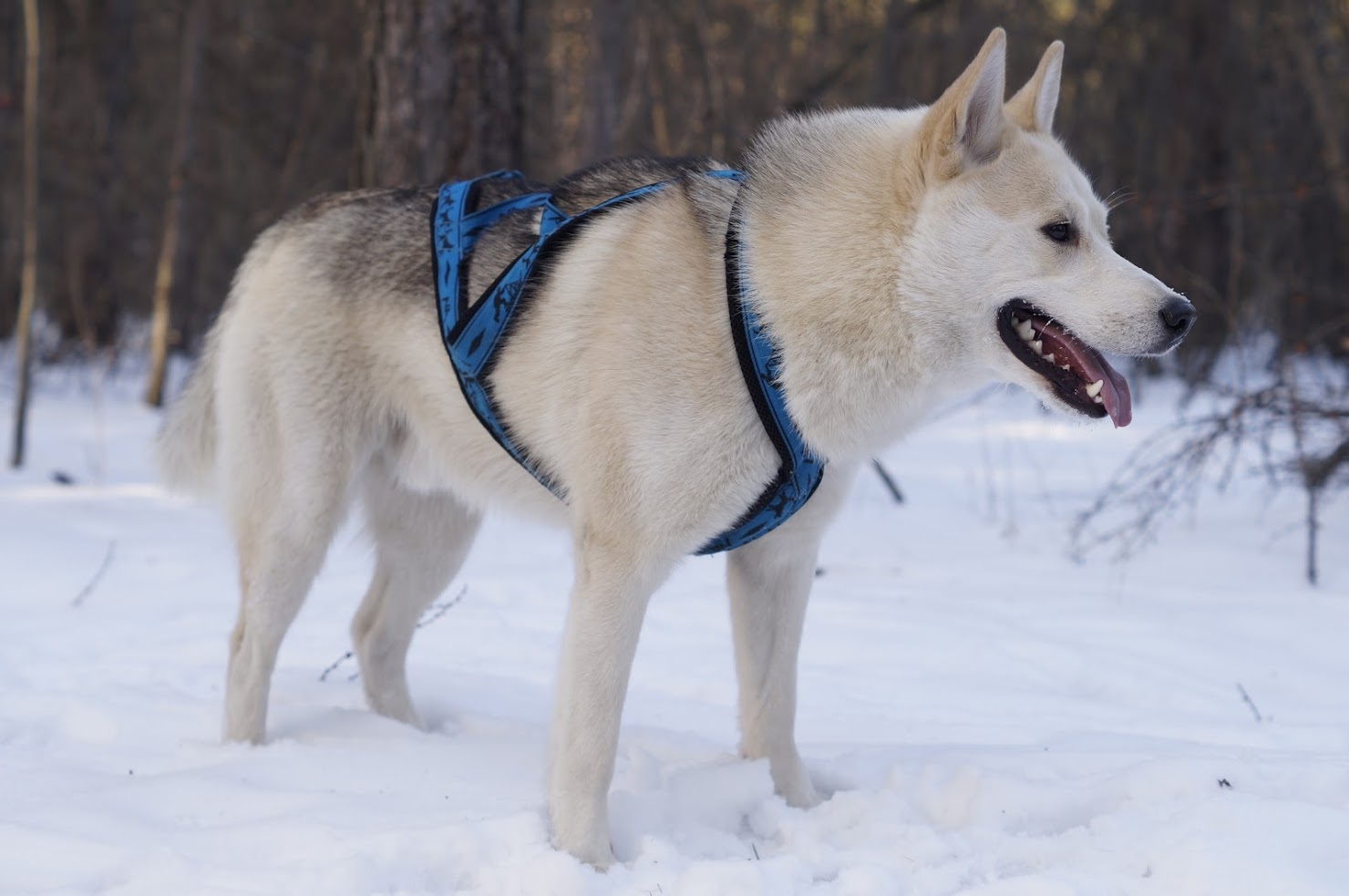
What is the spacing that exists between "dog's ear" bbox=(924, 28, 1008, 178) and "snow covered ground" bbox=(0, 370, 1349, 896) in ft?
4.56

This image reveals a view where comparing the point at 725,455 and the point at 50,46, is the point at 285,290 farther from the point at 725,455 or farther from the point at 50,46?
the point at 50,46

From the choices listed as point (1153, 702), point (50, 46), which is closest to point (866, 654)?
point (1153, 702)

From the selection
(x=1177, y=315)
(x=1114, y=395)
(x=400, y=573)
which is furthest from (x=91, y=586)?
(x=1177, y=315)

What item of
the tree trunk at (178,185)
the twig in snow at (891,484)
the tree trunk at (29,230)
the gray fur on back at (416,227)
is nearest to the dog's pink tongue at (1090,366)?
the gray fur on back at (416,227)

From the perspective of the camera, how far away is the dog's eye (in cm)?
245

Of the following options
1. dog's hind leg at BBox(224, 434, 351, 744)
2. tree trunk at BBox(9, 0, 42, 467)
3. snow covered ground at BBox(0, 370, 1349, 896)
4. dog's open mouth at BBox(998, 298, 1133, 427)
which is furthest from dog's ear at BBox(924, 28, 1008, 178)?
tree trunk at BBox(9, 0, 42, 467)

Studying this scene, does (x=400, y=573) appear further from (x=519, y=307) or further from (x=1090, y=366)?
(x=1090, y=366)

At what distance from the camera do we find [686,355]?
2551 millimetres

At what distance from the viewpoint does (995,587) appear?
5211 millimetres

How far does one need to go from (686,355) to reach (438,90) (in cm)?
257

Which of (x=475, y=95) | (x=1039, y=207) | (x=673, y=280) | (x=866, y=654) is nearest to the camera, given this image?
(x=1039, y=207)

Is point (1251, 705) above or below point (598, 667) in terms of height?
below

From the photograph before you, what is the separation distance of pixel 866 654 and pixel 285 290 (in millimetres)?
2318

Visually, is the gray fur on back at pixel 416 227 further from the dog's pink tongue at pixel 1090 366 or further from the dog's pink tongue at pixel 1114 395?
the dog's pink tongue at pixel 1114 395
